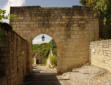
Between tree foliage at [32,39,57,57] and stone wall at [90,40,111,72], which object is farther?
tree foliage at [32,39,57,57]

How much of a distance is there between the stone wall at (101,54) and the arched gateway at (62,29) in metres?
0.95

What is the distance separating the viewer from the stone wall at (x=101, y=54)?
7008mm

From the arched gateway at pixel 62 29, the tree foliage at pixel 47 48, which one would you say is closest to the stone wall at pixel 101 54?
the arched gateway at pixel 62 29

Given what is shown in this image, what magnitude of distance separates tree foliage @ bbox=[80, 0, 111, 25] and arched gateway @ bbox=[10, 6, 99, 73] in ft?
3.02

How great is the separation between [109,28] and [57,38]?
150 inches

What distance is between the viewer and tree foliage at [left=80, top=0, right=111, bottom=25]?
345 inches

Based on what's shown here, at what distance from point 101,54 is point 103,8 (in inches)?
117

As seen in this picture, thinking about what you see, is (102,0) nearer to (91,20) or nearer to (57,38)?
(91,20)

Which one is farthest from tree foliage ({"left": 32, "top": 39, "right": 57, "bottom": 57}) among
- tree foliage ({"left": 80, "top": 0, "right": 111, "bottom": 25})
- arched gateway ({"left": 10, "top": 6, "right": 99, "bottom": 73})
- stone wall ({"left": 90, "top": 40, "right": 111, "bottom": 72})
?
stone wall ({"left": 90, "top": 40, "right": 111, "bottom": 72})

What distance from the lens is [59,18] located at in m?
9.70

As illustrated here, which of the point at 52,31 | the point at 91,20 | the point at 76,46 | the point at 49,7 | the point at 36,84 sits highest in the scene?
the point at 49,7

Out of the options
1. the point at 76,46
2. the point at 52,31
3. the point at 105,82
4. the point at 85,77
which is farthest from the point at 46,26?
the point at 105,82

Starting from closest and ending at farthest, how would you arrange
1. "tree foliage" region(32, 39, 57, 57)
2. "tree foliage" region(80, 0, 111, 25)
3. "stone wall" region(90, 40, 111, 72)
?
1. "stone wall" region(90, 40, 111, 72)
2. "tree foliage" region(80, 0, 111, 25)
3. "tree foliage" region(32, 39, 57, 57)

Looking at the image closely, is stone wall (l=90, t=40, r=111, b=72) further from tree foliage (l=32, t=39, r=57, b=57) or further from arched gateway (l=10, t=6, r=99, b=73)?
tree foliage (l=32, t=39, r=57, b=57)
